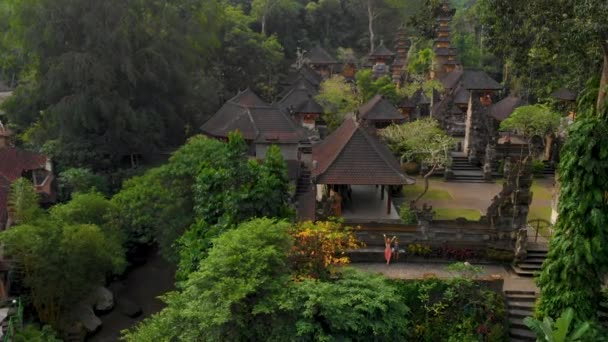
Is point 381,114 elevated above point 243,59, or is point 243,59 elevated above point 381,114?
point 243,59

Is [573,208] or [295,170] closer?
[573,208]

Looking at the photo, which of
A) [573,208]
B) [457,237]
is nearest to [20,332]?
[457,237]

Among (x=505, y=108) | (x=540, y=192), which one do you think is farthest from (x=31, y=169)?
(x=505, y=108)

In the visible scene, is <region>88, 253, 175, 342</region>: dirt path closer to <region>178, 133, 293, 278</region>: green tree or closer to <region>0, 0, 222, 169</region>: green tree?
<region>178, 133, 293, 278</region>: green tree

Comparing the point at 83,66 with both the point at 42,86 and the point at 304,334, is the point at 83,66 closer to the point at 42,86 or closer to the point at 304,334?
the point at 42,86

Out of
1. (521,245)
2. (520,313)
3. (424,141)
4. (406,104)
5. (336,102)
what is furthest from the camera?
(406,104)

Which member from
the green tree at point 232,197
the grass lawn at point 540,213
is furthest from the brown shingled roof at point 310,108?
the green tree at point 232,197

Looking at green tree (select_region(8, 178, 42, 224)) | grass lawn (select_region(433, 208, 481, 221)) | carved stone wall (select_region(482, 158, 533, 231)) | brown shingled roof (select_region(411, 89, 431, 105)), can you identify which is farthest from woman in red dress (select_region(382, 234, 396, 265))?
brown shingled roof (select_region(411, 89, 431, 105))

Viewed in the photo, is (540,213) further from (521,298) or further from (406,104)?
(406,104)
